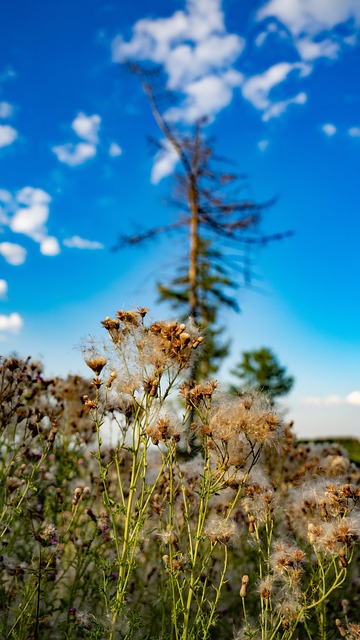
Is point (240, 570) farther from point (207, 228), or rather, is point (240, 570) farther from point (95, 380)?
point (207, 228)

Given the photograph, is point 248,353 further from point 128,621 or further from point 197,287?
point 128,621

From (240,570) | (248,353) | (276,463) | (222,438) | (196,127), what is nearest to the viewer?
(222,438)

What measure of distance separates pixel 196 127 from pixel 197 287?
5.41 m

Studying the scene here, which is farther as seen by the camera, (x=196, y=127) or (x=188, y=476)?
(x=196, y=127)

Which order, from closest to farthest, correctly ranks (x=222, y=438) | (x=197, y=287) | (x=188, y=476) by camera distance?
1. (x=222, y=438)
2. (x=188, y=476)
3. (x=197, y=287)

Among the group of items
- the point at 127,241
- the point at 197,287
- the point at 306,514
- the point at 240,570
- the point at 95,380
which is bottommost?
the point at 240,570

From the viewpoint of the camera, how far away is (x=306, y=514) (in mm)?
4340

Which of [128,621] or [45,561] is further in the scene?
[45,561]

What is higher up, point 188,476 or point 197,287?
point 197,287

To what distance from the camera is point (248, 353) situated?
26438 mm

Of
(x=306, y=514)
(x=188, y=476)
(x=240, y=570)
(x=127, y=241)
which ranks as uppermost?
(x=127, y=241)

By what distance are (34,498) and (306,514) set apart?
6.91 feet

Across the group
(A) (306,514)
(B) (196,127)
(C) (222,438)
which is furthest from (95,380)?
(B) (196,127)

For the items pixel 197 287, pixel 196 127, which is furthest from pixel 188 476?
pixel 196 127
